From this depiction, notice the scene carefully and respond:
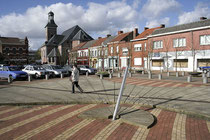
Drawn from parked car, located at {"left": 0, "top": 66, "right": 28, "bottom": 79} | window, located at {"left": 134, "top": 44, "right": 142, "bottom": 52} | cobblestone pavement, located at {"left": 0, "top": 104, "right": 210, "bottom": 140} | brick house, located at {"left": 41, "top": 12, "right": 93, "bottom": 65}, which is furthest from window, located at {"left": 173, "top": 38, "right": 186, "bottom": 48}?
brick house, located at {"left": 41, "top": 12, "right": 93, "bottom": 65}

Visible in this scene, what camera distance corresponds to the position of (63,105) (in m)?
7.25

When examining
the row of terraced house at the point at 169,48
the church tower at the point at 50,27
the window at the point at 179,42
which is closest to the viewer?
the row of terraced house at the point at 169,48

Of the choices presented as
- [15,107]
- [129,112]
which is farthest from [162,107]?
[15,107]

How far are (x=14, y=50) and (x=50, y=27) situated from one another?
913 inches

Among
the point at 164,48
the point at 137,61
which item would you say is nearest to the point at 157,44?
the point at 164,48

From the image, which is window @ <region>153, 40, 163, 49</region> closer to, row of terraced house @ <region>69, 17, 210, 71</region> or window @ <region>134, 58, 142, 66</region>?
row of terraced house @ <region>69, 17, 210, 71</region>

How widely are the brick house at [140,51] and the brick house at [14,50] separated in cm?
4773

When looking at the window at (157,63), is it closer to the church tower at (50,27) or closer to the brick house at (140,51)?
the brick house at (140,51)

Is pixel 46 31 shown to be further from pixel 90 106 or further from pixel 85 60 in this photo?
pixel 90 106

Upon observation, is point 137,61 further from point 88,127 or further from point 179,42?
point 88,127

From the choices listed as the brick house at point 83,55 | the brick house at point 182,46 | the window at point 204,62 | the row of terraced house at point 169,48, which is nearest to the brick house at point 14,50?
the brick house at point 83,55

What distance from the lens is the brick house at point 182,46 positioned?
81.1 ft

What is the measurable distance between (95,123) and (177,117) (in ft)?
9.36

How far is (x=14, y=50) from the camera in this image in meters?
63.6
